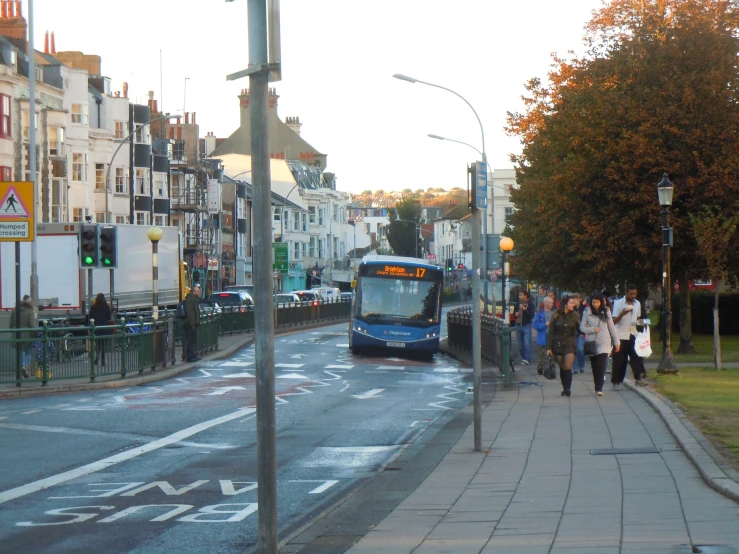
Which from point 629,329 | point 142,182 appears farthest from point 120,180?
point 629,329

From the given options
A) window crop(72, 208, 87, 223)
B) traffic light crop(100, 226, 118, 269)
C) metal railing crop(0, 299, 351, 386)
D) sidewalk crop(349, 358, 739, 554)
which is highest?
window crop(72, 208, 87, 223)

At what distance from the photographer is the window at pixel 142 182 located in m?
73.4

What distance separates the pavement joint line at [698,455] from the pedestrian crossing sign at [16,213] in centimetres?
1191

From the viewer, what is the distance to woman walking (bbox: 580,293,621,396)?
2034 cm

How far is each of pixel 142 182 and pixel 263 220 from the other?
69030mm

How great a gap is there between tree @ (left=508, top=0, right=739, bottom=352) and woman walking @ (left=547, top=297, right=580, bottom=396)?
15.1 meters

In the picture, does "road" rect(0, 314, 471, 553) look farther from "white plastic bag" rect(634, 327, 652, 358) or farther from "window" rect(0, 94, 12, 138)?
"window" rect(0, 94, 12, 138)

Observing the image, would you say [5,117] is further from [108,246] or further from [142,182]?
[108,246]

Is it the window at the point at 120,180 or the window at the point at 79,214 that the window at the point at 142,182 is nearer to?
the window at the point at 120,180

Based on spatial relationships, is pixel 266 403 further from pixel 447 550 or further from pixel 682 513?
pixel 682 513

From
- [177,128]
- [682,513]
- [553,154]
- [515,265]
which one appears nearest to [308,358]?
[553,154]

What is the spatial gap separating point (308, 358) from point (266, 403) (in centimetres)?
2841

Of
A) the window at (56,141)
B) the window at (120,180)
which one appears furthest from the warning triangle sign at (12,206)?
the window at (120,180)

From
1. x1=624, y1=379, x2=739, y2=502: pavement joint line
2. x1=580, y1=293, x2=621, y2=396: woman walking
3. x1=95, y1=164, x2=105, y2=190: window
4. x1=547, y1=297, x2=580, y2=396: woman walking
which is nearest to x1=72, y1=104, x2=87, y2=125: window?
x1=95, y1=164, x2=105, y2=190: window
